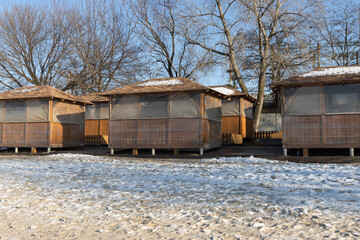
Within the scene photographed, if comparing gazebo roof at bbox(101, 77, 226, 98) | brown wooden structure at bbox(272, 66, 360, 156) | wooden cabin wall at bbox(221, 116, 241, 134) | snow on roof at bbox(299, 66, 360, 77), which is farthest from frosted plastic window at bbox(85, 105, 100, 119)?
snow on roof at bbox(299, 66, 360, 77)

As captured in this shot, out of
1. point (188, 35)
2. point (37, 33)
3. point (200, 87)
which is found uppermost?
point (37, 33)

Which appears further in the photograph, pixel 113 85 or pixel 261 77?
pixel 113 85

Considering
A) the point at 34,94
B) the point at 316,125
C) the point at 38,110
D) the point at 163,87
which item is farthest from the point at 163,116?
the point at 34,94

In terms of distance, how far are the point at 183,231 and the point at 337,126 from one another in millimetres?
11126

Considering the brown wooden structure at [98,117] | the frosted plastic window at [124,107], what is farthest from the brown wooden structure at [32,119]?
the brown wooden structure at [98,117]

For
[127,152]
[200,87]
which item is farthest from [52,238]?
[127,152]

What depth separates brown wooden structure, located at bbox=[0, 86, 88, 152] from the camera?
Answer: 17828 mm

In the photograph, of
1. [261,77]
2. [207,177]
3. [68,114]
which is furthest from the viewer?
[261,77]

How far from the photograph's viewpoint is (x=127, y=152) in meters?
17.1

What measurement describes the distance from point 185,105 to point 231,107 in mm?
7342

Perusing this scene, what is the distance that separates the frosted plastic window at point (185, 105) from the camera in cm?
1514

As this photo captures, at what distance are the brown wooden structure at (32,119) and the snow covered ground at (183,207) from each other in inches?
374

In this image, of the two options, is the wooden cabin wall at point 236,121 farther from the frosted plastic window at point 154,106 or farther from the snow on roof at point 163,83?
the frosted plastic window at point 154,106

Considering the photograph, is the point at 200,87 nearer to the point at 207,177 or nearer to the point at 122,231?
the point at 207,177
